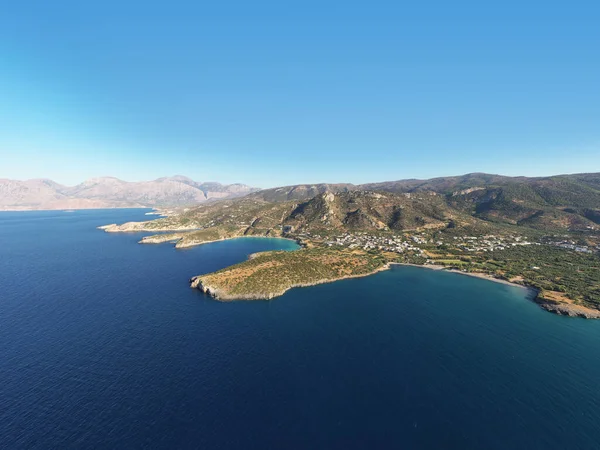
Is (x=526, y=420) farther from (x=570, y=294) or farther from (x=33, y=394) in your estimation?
(x=33, y=394)

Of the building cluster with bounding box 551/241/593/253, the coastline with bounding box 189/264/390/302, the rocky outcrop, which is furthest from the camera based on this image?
the building cluster with bounding box 551/241/593/253

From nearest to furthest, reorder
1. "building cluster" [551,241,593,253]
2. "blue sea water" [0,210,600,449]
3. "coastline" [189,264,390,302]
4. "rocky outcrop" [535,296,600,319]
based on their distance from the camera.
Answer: "blue sea water" [0,210,600,449], "rocky outcrop" [535,296,600,319], "coastline" [189,264,390,302], "building cluster" [551,241,593,253]

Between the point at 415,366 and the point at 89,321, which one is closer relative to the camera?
the point at 415,366

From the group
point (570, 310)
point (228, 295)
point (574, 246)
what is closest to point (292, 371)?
point (228, 295)

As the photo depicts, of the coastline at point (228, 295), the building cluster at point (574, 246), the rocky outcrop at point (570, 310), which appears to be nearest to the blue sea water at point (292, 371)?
the coastline at point (228, 295)

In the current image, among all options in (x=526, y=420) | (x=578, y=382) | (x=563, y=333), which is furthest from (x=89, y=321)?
(x=563, y=333)

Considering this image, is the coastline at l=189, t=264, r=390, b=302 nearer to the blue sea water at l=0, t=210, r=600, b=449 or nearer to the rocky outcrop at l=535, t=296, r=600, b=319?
the blue sea water at l=0, t=210, r=600, b=449

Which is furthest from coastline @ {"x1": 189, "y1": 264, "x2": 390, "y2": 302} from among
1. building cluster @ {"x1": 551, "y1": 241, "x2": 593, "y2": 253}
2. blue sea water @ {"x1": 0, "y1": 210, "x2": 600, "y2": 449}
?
building cluster @ {"x1": 551, "y1": 241, "x2": 593, "y2": 253}

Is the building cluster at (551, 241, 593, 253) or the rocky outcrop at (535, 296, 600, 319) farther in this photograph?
the building cluster at (551, 241, 593, 253)
